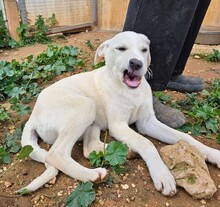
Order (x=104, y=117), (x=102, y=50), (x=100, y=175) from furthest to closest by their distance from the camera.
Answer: (x=102, y=50)
(x=104, y=117)
(x=100, y=175)

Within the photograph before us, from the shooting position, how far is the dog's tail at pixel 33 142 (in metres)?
1.89

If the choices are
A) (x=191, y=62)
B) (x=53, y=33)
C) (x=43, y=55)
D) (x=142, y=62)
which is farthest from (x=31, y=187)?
(x=53, y=33)

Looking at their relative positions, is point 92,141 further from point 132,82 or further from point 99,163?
point 132,82

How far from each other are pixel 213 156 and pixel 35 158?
1.12 meters

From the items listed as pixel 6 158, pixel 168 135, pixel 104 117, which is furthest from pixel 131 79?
pixel 6 158

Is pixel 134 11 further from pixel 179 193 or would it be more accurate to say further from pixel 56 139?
pixel 179 193

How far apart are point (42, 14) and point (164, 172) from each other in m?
3.93

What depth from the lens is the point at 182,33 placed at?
2.20 m

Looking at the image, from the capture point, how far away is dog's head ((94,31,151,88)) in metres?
1.93


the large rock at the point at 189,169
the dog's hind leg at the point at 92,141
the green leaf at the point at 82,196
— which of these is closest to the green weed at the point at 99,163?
the green leaf at the point at 82,196

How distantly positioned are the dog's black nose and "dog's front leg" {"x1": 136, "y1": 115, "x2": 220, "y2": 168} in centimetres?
45

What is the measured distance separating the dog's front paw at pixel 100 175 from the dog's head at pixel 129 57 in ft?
2.01

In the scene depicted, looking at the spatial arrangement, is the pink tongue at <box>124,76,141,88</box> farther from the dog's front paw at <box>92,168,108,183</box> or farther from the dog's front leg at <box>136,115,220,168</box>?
the dog's front paw at <box>92,168,108,183</box>

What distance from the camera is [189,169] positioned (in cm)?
169
